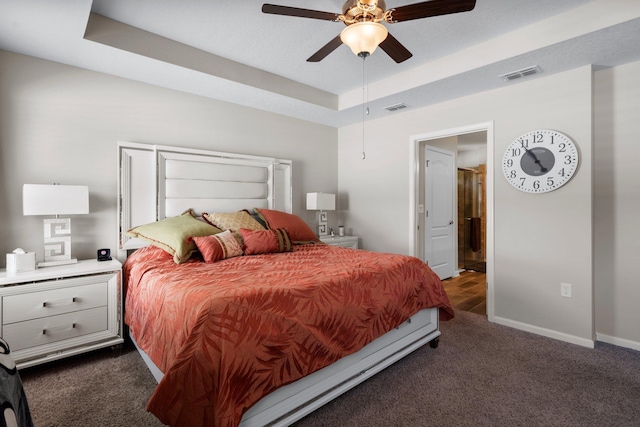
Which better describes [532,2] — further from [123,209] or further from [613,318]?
[123,209]

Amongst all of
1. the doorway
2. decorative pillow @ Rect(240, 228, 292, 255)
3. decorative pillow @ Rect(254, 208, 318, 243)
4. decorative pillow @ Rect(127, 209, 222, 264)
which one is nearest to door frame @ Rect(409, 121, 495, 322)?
decorative pillow @ Rect(254, 208, 318, 243)

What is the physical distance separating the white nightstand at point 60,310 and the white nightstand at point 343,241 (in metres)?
2.43

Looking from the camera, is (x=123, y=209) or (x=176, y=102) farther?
(x=176, y=102)

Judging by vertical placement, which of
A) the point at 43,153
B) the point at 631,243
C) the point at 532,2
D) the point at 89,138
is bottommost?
the point at 631,243

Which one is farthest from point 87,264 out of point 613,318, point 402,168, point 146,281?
point 613,318

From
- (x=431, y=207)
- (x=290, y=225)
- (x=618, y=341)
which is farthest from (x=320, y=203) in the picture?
(x=618, y=341)

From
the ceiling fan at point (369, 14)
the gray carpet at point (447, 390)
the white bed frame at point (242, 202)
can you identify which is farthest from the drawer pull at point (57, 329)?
the ceiling fan at point (369, 14)

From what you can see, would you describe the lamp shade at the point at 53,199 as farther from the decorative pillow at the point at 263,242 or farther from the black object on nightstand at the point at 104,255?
the decorative pillow at the point at 263,242

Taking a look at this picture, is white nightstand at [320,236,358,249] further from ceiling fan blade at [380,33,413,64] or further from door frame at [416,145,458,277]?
Answer: ceiling fan blade at [380,33,413,64]

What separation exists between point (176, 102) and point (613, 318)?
4596mm

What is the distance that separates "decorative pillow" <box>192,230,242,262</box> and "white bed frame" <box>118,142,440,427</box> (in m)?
0.78

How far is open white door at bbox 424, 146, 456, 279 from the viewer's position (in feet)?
14.9

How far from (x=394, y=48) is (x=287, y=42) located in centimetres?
109

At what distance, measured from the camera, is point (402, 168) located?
415cm
